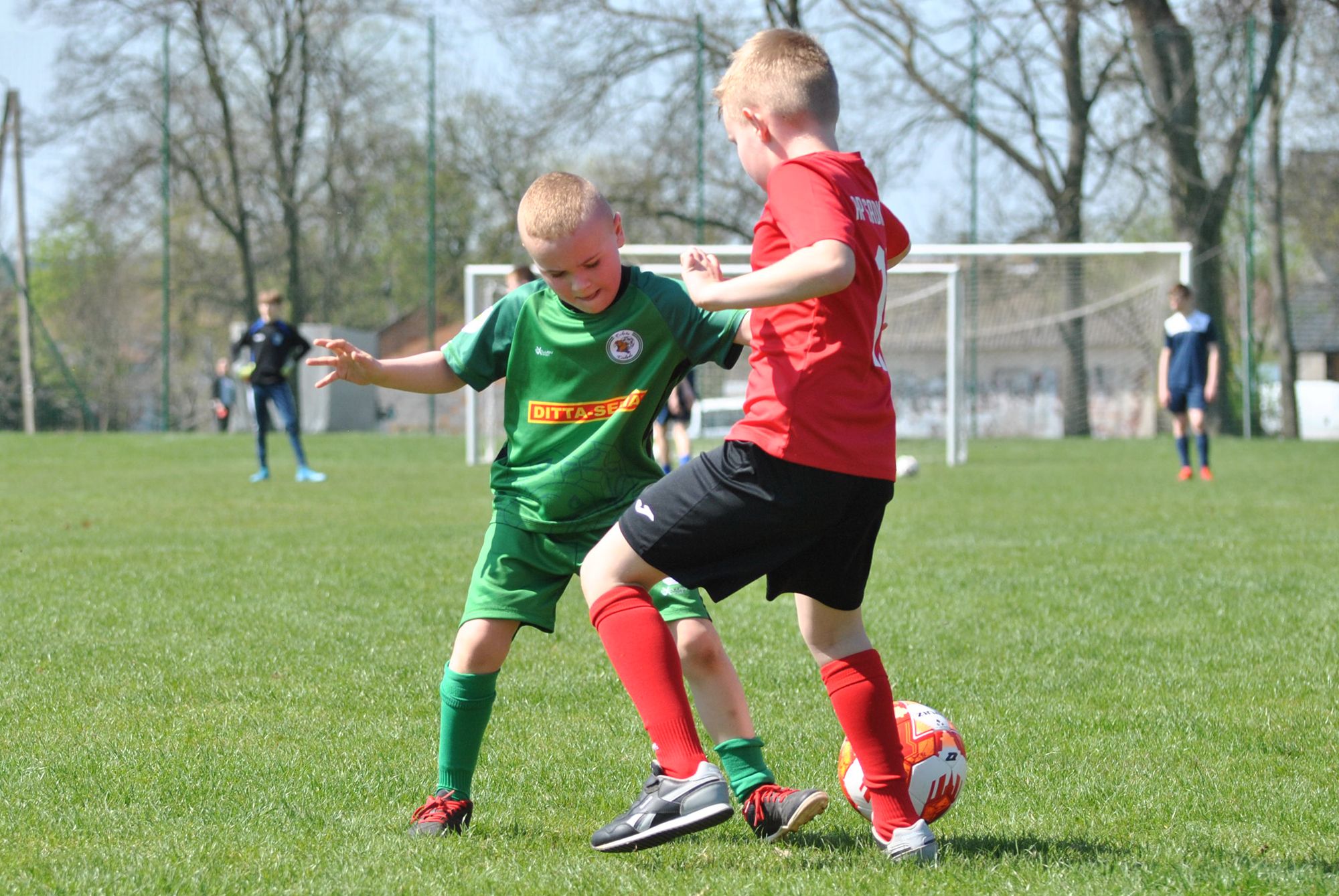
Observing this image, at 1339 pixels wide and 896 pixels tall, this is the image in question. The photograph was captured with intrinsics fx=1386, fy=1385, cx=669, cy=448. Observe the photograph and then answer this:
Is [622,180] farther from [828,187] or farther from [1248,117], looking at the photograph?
[828,187]

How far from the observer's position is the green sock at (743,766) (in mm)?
3082

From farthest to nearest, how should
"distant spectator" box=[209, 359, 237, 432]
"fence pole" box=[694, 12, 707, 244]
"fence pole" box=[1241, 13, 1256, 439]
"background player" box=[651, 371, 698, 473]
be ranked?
"distant spectator" box=[209, 359, 237, 432] < "fence pole" box=[694, 12, 707, 244] < "fence pole" box=[1241, 13, 1256, 439] < "background player" box=[651, 371, 698, 473]

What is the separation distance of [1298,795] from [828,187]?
1995 millimetres

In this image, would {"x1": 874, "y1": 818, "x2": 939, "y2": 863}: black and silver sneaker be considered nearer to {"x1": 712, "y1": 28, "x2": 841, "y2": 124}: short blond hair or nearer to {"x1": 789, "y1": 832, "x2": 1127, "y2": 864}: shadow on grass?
{"x1": 789, "y1": 832, "x2": 1127, "y2": 864}: shadow on grass

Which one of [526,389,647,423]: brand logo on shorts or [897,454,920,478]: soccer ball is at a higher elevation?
[526,389,647,423]: brand logo on shorts

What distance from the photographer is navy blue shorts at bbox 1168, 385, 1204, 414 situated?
47.1 feet

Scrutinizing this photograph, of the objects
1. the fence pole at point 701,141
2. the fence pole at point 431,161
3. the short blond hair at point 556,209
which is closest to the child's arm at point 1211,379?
the short blond hair at point 556,209

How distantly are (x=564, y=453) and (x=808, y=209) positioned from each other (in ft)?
2.83

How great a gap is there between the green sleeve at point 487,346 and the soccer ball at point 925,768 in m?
1.19

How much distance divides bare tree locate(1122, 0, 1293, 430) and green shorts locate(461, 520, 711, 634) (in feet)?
79.0

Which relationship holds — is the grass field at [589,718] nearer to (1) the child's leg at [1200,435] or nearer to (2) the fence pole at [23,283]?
(1) the child's leg at [1200,435]

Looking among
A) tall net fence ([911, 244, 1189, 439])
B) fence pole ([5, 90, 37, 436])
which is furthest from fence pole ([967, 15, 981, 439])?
fence pole ([5, 90, 37, 436])

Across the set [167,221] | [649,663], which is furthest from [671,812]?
[167,221]

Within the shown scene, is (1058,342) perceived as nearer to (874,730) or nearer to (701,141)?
(701,141)
